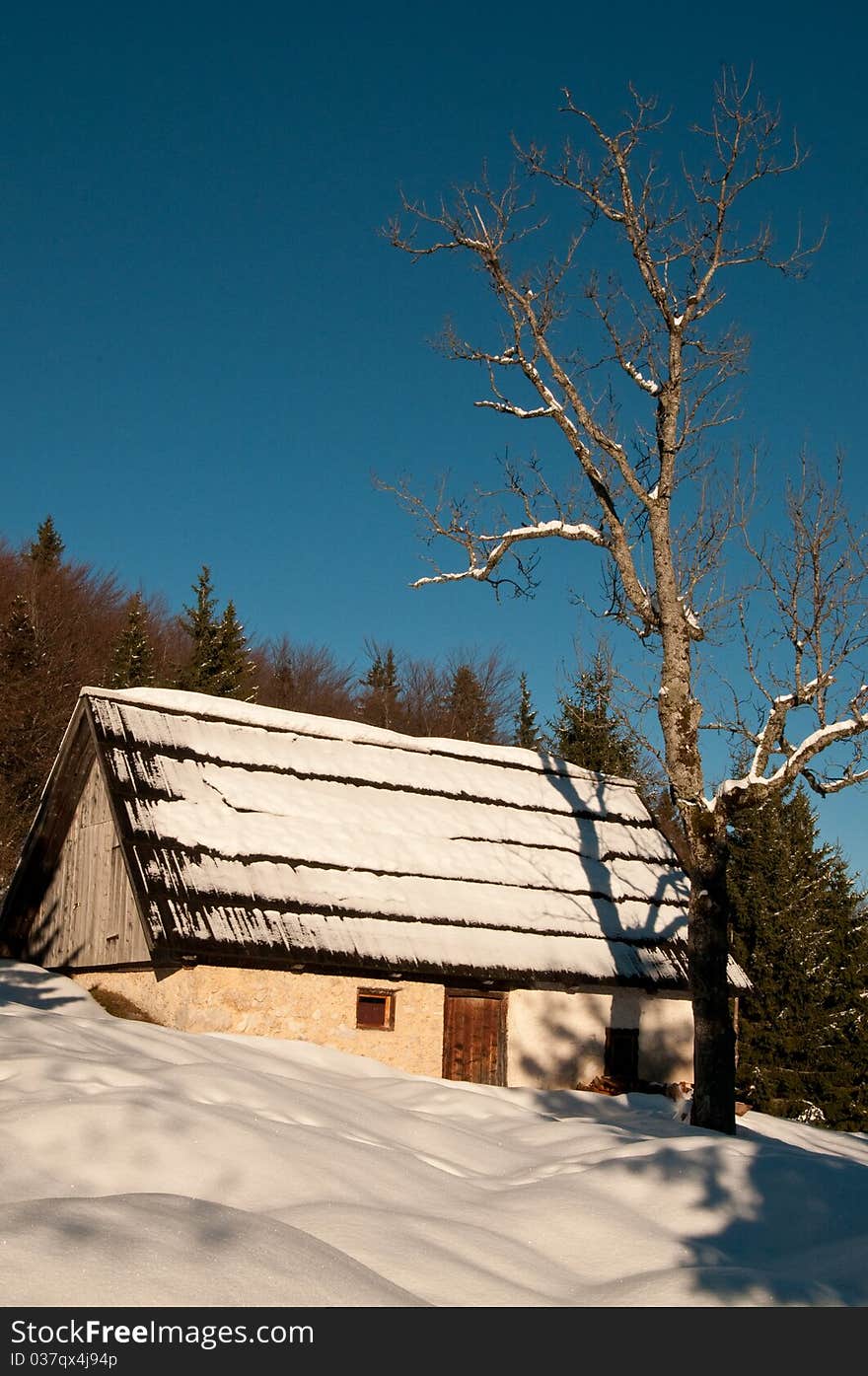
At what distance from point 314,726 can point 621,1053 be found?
7322 millimetres

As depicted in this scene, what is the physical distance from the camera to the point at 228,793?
16125 mm

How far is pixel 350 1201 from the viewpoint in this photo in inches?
246

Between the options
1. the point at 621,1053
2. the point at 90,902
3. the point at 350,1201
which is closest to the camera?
the point at 350,1201

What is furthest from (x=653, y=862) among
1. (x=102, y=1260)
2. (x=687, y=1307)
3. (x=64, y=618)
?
(x=64, y=618)

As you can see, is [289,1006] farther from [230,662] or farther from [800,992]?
[230,662]

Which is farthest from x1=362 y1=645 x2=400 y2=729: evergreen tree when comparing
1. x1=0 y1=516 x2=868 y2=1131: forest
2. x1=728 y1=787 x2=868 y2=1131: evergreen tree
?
x1=728 y1=787 x2=868 y2=1131: evergreen tree

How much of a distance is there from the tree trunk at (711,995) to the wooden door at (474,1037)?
4611 mm

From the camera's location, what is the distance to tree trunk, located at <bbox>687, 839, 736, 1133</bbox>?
1173cm

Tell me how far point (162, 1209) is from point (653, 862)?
55.3ft

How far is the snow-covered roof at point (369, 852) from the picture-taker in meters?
14.2

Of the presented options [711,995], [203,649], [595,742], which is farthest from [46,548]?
[711,995]

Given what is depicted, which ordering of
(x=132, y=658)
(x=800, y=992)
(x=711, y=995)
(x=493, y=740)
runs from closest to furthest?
1. (x=711, y=995)
2. (x=800, y=992)
3. (x=132, y=658)
4. (x=493, y=740)

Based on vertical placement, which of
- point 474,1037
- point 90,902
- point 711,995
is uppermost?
point 90,902

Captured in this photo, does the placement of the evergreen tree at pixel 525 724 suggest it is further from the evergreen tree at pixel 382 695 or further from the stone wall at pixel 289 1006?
the stone wall at pixel 289 1006
